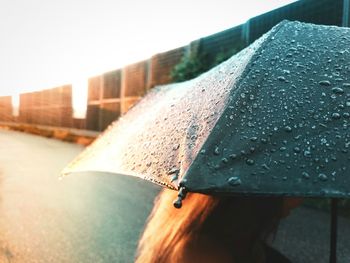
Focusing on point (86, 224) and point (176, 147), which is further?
point (86, 224)

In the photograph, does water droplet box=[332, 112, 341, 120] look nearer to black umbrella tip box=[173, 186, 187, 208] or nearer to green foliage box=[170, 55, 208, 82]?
black umbrella tip box=[173, 186, 187, 208]

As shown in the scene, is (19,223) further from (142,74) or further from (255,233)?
(142,74)

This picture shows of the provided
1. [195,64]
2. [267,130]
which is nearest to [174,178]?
[267,130]

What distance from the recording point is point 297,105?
35.5 inches

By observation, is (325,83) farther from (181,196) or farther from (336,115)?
(181,196)

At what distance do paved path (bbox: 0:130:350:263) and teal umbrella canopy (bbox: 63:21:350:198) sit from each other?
6.99 ft

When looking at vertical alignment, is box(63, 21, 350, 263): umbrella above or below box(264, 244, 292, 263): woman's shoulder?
above

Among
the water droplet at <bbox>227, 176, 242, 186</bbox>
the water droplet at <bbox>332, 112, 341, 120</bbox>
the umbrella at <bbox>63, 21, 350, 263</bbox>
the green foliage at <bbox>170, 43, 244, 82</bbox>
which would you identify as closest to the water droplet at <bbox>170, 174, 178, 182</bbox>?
the umbrella at <bbox>63, 21, 350, 263</bbox>

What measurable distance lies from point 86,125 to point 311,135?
1542cm

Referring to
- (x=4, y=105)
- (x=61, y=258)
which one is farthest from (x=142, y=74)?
(x=4, y=105)

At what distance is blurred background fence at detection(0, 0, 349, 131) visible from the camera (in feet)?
16.9

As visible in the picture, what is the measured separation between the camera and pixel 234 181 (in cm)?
75

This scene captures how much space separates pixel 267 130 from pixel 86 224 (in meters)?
3.29

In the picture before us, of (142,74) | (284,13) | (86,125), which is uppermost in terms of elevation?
(284,13)
